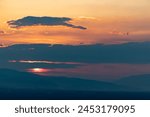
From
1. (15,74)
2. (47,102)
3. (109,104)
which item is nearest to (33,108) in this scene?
(47,102)

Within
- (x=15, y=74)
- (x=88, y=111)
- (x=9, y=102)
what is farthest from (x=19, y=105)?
(x=15, y=74)

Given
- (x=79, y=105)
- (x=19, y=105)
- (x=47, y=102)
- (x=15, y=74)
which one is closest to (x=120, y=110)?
(x=79, y=105)

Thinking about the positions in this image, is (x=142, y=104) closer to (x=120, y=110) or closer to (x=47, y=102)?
(x=120, y=110)

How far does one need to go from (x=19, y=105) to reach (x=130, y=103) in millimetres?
4129

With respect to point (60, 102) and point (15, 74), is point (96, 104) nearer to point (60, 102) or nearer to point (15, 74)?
point (60, 102)

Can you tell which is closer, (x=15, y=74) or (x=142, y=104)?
(x=142, y=104)

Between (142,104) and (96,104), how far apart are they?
177 centimetres

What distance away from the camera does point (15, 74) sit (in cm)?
3103

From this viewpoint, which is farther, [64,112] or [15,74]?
[15,74]

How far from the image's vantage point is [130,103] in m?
15.1

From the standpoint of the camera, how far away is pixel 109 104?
14.9 metres

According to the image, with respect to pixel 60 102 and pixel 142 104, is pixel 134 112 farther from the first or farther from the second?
pixel 60 102

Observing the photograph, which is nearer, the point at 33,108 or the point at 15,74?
the point at 33,108

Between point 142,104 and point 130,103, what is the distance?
1.59 feet
